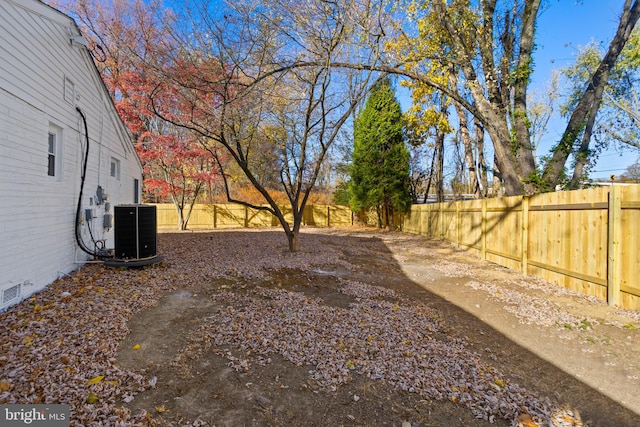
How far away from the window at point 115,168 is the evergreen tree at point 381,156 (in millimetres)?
11483

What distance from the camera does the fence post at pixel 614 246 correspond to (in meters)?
4.35

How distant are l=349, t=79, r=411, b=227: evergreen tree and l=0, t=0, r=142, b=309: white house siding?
41.4 feet

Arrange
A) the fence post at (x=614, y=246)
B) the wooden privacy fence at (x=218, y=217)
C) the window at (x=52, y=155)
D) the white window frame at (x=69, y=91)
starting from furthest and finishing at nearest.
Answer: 1. the wooden privacy fence at (x=218, y=217)
2. the white window frame at (x=69, y=91)
3. the window at (x=52, y=155)
4. the fence post at (x=614, y=246)

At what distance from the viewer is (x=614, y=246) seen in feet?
14.3

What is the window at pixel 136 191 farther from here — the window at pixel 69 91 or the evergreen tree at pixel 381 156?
the evergreen tree at pixel 381 156

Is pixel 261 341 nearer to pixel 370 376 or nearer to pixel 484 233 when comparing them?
pixel 370 376

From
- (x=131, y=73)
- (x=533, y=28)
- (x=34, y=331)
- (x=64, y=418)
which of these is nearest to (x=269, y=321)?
(x=64, y=418)

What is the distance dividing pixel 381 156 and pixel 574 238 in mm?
12054

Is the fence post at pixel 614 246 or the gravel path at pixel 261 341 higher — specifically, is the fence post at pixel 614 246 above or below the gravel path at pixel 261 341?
above

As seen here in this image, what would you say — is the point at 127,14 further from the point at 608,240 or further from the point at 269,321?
the point at 608,240

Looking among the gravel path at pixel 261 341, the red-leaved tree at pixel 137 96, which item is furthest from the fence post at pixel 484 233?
the red-leaved tree at pixel 137 96

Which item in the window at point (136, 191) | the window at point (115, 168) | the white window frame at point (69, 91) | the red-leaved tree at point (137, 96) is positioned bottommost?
the window at point (136, 191)

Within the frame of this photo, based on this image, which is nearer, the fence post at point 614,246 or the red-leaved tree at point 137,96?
the fence post at point 614,246

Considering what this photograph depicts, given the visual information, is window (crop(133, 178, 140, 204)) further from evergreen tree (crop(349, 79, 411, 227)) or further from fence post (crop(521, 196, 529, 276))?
fence post (crop(521, 196, 529, 276))
